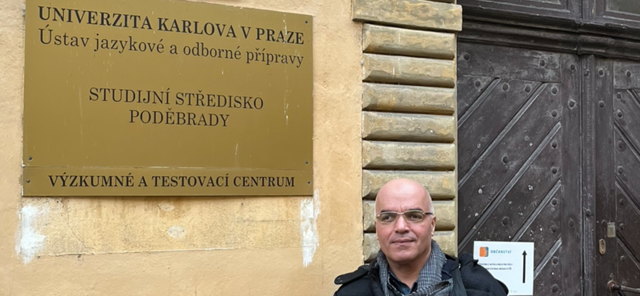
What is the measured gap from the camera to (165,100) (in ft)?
11.4

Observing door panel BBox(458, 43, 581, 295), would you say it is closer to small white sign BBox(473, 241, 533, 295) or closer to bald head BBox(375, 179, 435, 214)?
small white sign BBox(473, 241, 533, 295)

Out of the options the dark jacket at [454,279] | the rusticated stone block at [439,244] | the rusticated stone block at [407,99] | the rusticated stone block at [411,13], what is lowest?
the dark jacket at [454,279]

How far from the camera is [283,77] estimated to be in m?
3.73

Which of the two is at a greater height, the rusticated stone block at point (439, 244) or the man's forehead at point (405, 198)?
the man's forehead at point (405, 198)

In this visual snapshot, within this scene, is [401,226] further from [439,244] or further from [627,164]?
[627,164]

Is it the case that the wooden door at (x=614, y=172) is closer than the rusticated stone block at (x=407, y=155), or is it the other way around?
the rusticated stone block at (x=407, y=155)

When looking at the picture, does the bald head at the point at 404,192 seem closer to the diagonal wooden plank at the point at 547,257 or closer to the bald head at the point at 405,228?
the bald head at the point at 405,228

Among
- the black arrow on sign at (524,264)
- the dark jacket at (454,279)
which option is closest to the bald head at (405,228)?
the dark jacket at (454,279)

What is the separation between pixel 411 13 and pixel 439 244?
127 cm

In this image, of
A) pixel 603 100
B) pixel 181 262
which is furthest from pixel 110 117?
pixel 603 100

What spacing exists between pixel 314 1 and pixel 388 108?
69cm

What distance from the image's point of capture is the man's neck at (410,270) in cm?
299

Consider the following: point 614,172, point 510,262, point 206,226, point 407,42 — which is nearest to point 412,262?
point 206,226

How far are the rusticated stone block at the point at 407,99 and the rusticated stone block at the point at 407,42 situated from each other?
19 cm
